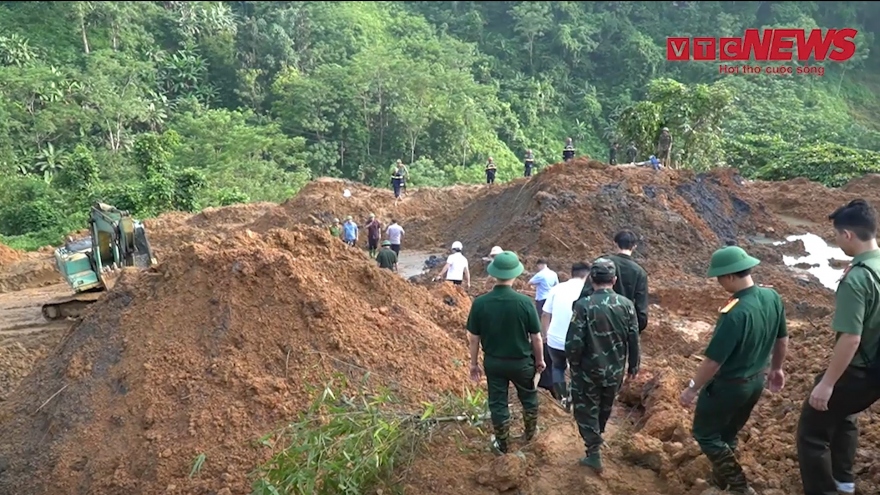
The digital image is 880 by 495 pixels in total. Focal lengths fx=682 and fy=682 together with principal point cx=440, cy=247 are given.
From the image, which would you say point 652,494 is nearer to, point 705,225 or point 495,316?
point 495,316

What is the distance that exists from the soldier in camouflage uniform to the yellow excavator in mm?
9846

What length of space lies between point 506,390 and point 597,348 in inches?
31.6

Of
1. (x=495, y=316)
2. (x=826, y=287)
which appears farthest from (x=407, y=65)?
(x=495, y=316)

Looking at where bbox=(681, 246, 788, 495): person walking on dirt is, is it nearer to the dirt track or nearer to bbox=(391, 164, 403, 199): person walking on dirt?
the dirt track

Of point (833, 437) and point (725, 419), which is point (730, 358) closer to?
point (725, 419)

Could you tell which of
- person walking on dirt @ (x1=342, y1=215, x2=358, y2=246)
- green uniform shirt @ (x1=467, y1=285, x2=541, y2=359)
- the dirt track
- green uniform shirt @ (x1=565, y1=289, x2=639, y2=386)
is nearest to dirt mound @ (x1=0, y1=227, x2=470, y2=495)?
the dirt track

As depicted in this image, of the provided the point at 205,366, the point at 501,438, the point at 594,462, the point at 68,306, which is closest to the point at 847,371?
the point at 594,462

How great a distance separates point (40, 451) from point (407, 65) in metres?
30.6

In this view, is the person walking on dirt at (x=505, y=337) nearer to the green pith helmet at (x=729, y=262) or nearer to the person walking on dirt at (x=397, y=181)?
the green pith helmet at (x=729, y=262)

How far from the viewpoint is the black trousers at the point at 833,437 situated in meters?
3.77

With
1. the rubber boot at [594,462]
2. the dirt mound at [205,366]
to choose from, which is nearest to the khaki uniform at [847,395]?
the rubber boot at [594,462]

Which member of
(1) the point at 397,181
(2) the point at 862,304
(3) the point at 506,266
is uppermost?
(2) the point at 862,304

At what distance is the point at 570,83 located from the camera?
146ft

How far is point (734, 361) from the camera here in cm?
394
